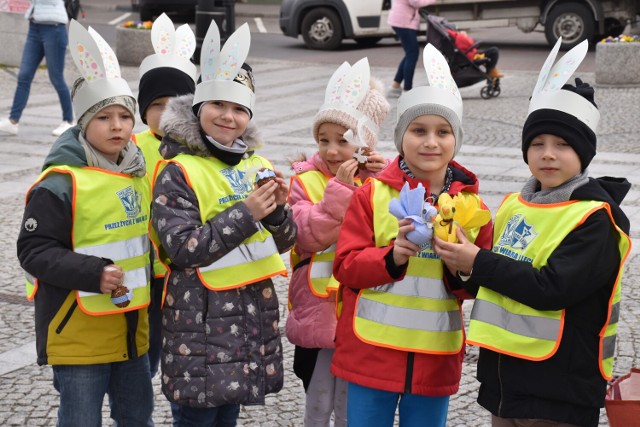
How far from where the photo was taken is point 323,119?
373 cm

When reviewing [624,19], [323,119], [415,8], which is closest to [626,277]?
[323,119]

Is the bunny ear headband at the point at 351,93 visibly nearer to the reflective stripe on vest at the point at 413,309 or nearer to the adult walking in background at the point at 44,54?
the reflective stripe on vest at the point at 413,309

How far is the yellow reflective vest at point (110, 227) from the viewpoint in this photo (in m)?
3.34

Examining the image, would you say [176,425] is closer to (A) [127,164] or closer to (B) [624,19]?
(A) [127,164]

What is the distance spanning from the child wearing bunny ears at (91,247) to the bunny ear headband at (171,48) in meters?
0.83

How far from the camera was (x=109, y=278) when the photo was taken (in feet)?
10.7

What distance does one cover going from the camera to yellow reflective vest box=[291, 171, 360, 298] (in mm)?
3721

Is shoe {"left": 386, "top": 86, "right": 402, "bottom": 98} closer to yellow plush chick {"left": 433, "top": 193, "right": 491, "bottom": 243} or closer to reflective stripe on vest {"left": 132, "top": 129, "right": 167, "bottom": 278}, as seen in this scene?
reflective stripe on vest {"left": 132, "top": 129, "right": 167, "bottom": 278}

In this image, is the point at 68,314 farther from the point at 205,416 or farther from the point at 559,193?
the point at 559,193

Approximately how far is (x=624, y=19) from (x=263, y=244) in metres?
15.2

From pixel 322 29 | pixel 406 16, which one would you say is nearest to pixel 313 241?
pixel 406 16

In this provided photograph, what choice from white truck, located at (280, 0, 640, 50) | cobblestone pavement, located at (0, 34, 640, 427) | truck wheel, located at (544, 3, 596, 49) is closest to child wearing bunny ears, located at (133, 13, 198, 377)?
cobblestone pavement, located at (0, 34, 640, 427)

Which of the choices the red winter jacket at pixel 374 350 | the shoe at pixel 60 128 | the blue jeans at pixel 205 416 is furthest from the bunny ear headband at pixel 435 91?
the shoe at pixel 60 128

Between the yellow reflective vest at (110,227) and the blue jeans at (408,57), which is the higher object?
the yellow reflective vest at (110,227)
